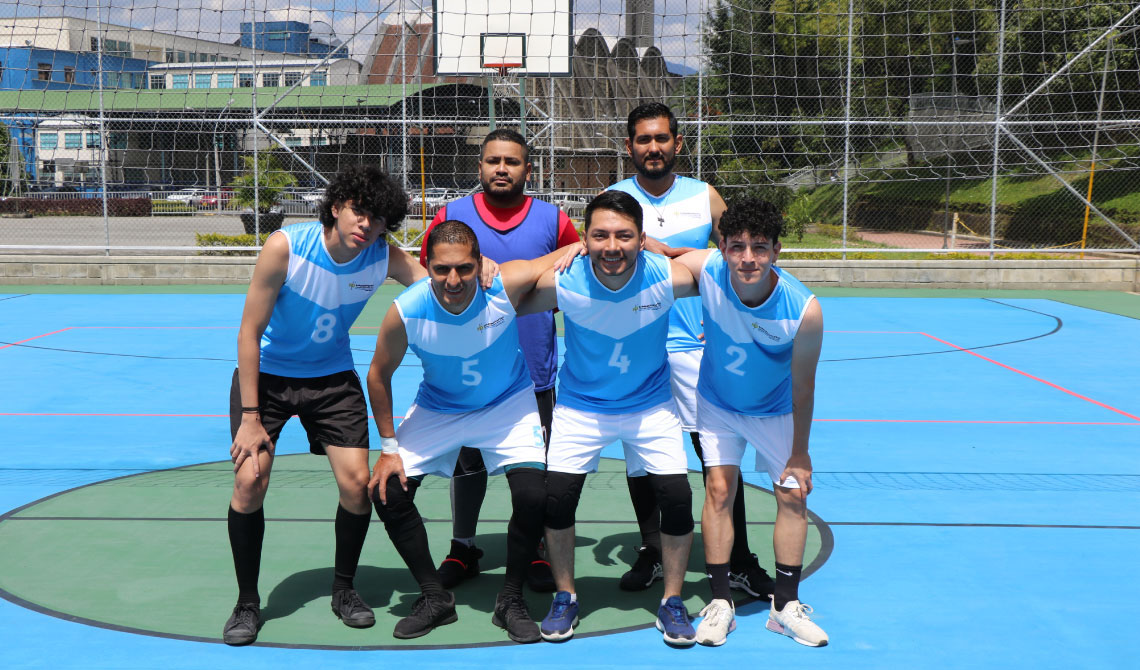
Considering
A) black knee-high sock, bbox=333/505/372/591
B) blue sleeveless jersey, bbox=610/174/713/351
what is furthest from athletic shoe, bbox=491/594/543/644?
blue sleeveless jersey, bbox=610/174/713/351

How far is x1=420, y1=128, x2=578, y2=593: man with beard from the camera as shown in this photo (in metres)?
4.06

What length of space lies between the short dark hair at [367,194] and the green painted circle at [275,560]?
59.2 inches

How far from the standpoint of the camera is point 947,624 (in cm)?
363

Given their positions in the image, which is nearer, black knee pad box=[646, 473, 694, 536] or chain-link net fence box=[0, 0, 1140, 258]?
black knee pad box=[646, 473, 694, 536]

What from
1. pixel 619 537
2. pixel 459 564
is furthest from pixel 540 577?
pixel 619 537

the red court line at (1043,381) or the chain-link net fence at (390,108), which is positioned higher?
the chain-link net fence at (390,108)

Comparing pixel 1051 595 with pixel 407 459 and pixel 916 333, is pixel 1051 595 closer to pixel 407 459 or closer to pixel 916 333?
pixel 407 459

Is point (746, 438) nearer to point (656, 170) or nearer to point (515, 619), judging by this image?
point (515, 619)

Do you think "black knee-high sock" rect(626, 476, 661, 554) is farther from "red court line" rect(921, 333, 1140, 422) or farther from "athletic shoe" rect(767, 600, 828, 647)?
"red court line" rect(921, 333, 1140, 422)

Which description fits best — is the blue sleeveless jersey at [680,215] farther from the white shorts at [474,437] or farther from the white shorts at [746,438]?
the white shorts at [474,437]

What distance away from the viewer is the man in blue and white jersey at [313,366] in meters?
3.53

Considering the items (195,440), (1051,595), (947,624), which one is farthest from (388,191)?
(195,440)

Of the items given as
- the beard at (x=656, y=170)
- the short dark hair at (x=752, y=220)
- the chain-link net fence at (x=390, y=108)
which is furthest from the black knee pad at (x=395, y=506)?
the chain-link net fence at (x=390, y=108)

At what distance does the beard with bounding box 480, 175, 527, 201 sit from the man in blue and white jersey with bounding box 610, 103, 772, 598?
53 centimetres
